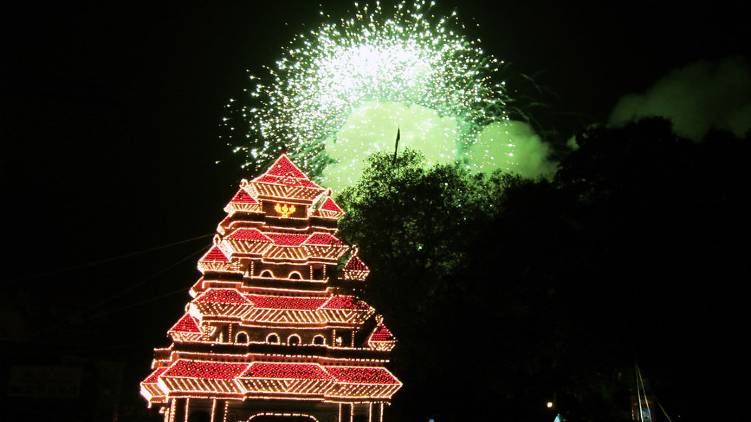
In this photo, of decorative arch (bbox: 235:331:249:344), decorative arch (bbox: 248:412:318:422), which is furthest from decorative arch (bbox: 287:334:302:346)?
decorative arch (bbox: 248:412:318:422)

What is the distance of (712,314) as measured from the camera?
16281mm

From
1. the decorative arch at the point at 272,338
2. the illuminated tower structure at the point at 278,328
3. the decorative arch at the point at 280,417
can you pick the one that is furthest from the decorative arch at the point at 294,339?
the decorative arch at the point at 280,417

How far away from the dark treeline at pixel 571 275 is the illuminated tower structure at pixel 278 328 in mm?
1609

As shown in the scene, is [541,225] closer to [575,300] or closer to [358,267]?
[575,300]

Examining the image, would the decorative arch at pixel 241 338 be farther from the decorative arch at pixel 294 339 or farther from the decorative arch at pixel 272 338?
the decorative arch at pixel 294 339

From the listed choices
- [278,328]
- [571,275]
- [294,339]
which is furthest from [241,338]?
[571,275]

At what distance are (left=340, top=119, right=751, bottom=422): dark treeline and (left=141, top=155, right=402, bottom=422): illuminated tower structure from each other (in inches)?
63.4

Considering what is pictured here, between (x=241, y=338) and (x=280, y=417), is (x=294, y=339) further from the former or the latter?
(x=280, y=417)

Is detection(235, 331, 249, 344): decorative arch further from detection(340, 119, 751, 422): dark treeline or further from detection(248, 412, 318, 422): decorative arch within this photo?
detection(340, 119, 751, 422): dark treeline

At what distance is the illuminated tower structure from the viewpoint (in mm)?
21922

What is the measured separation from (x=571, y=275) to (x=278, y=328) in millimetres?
9696

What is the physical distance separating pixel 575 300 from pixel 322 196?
1033 centimetres

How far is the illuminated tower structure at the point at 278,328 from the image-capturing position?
71.9 ft

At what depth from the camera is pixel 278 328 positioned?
78.0ft
